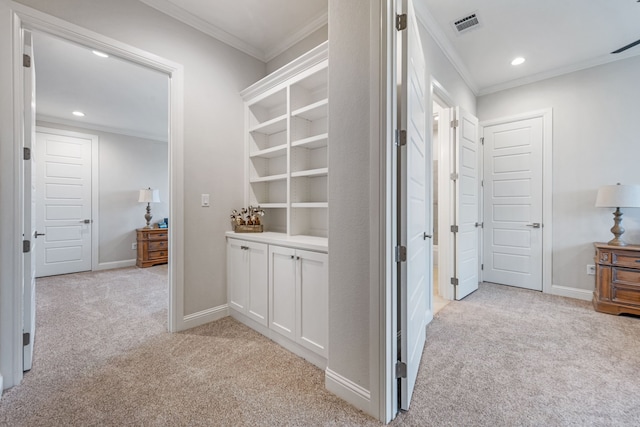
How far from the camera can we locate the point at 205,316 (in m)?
2.56

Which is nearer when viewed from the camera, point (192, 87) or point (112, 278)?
point (192, 87)

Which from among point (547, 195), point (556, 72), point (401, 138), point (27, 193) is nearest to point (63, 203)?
point (27, 193)

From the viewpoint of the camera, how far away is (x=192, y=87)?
248cm

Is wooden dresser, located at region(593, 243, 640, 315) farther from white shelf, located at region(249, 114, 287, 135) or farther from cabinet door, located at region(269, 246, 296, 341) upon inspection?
white shelf, located at region(249, 114, 287, 135)

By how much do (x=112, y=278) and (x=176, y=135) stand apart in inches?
131

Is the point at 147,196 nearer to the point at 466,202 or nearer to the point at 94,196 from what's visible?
the point at 94,196

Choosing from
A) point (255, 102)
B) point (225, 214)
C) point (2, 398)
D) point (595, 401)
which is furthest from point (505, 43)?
point (2, 398)

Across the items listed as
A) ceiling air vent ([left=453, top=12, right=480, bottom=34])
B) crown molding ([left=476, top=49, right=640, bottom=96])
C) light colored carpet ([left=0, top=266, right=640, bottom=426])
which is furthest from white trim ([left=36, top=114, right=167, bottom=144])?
crown molding ([left=476, top=49, right=640, bottom=96])

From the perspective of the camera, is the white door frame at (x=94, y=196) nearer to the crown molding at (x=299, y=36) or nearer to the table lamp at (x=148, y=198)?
the table lamp at (x=148, y=198)

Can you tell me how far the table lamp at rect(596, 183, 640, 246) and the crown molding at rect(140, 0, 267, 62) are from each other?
12.8ft

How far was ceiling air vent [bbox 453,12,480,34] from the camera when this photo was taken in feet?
8.14

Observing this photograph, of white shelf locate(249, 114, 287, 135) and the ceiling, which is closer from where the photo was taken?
the ceiling

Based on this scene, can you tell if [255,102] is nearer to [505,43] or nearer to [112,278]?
[505,43]

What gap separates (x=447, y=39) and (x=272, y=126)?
78.2 inches
